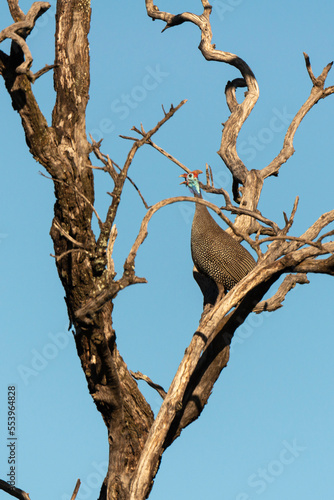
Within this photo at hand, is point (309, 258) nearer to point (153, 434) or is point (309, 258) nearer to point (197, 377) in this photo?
point (197, 377)

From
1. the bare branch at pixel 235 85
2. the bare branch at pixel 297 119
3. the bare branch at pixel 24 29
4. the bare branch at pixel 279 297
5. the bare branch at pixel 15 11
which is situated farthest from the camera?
the bare branch at pixel 235 85

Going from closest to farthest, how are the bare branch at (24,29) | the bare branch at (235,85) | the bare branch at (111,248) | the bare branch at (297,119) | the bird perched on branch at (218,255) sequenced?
1. the bare branch at (111,248)
2. the bare branch at (24,29)
3. the bird perched on branch at (218,255)
4. the bare branch at (297,119)
5. the bare branch at (235,85)

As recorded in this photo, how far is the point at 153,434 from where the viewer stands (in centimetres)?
602

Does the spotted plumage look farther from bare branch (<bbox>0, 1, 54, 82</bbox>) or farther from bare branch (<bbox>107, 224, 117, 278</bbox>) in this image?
bare branch (<bbox>0, 1, 54, 82</bbox>)

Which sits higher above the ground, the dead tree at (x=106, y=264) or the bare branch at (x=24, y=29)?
the bare branch at (x=24, y=29)

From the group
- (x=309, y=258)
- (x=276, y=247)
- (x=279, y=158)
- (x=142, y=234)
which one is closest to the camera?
(x=142, y=234)

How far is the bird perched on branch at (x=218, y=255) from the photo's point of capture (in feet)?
24.5

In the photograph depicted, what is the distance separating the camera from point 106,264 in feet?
17.8

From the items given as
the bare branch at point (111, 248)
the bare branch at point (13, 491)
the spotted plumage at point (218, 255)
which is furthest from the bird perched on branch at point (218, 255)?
the bare branch at point (13, 491)

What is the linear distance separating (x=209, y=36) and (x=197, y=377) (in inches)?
193

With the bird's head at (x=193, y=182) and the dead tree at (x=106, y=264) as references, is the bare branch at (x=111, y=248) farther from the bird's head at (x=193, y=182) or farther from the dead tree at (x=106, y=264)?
the bird's head at (x=193, y=182)

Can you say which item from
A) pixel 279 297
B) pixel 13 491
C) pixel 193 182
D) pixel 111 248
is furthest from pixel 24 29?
pixel 13 491

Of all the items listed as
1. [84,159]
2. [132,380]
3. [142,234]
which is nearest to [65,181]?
[84,159]

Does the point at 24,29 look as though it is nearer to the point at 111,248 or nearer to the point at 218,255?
the point at 111,248
